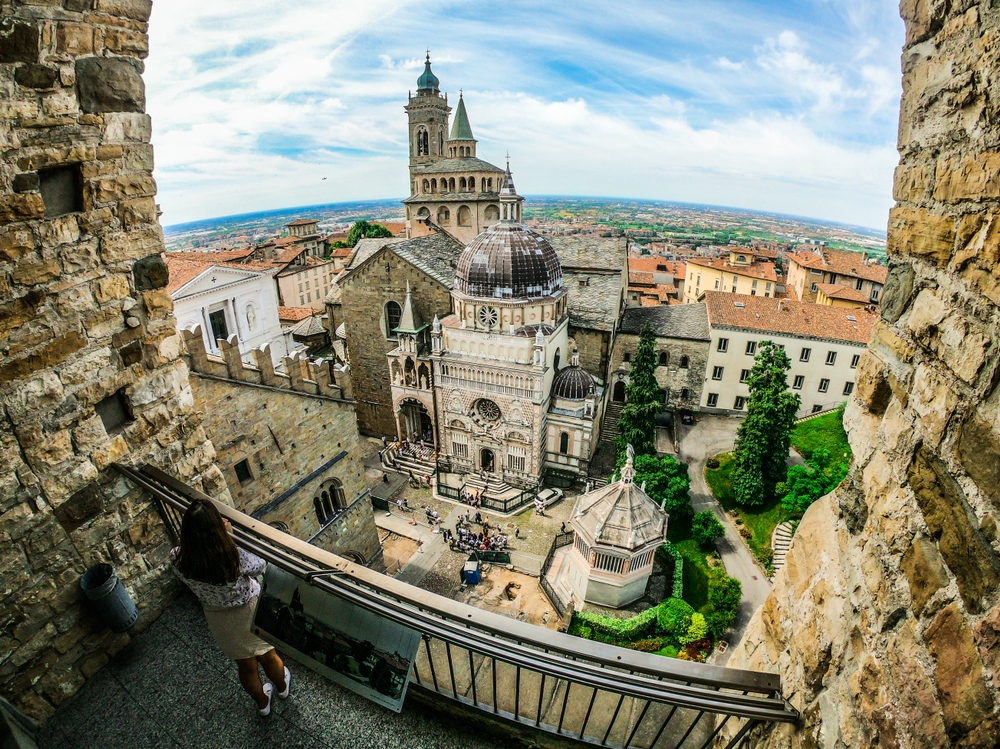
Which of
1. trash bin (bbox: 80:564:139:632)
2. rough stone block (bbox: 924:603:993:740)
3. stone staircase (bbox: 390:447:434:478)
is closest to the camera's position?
rough stone block (bbox: 924:603:993:740)

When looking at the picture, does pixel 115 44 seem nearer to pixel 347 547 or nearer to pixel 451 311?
pixel 347 547

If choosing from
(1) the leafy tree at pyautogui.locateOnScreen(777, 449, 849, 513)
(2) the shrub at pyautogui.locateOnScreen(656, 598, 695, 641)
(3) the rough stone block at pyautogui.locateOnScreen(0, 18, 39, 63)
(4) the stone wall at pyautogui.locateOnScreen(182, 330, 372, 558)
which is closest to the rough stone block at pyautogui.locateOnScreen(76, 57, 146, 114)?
(3) the rough stone block at pyautogui.locateOnScreen(0, 18, 39, 63)

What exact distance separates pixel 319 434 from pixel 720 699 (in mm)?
11413

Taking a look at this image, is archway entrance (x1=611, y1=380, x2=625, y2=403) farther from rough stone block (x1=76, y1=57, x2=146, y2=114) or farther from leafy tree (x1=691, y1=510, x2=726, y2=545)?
rough stone block (x1=76, y1=57, x2=146, y2=114)

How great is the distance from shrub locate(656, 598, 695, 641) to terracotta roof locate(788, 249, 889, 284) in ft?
129

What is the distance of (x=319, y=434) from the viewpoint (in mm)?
12602

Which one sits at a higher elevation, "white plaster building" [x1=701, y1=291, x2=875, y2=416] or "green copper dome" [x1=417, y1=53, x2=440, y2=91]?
"green copper dome" [x1=417, y1=53, x2=440, y2=91]

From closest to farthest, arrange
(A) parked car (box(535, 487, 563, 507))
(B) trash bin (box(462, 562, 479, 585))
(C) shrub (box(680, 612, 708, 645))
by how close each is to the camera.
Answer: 1. (C) shrub (box(680, 612, 708, 645))
2. (B) trash bin (box(462, 562, 479, 585))
3. (A) parked car (box(535, 487, 563, 507))

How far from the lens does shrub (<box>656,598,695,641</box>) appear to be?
15258 mm

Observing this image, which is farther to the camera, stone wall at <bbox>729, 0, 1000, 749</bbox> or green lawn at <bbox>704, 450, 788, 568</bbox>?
green lawn at <bbox>704, 450, 788, 568</bbox>

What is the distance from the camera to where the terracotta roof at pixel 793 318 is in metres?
27.0

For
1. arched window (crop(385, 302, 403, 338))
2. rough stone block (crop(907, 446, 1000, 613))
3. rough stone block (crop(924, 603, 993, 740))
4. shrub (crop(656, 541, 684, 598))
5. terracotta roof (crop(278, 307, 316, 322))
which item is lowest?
shrub (crop(656, 541, 684, 598))

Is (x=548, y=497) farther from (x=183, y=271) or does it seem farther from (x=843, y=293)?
(x=843, y=293)

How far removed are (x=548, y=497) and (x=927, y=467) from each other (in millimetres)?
21106
